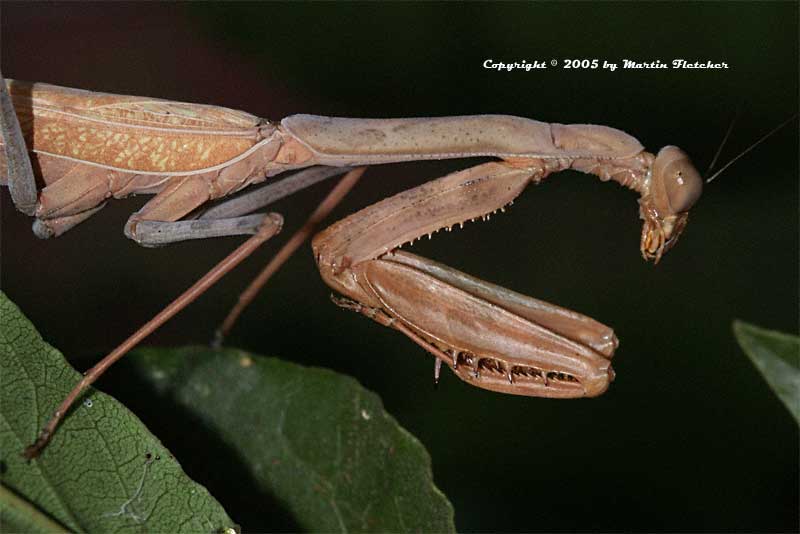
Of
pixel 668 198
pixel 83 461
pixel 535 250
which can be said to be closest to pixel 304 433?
pixel 83 461

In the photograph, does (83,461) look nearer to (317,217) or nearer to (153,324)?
(153,324)

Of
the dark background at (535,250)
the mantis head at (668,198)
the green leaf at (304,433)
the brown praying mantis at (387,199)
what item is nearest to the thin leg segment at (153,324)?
the brown praying mantis at (387,199)

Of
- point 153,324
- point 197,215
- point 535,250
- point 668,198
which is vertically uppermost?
point 668,198

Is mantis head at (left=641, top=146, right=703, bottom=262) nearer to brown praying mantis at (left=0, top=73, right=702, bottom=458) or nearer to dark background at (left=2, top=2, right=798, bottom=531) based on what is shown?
brown praying mantis at (left=0, top=73, right=702, bottom=458)

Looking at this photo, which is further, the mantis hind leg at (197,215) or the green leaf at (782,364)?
the mantis hind leg at (197,215)

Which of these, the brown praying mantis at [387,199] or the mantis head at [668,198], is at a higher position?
the mantis head at [668,198]

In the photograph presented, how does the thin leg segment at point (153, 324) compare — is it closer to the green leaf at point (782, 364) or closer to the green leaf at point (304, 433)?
the green leaf at point (304, 433)

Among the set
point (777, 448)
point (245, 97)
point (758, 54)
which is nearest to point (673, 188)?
point (758, 54)

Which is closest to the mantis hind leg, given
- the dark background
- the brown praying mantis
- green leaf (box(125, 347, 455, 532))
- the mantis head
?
the brown praying mantis
